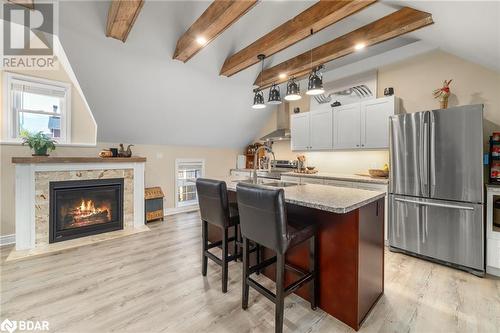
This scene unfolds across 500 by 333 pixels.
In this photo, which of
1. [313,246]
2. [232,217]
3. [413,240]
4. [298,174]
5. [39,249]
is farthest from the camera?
[298,174]

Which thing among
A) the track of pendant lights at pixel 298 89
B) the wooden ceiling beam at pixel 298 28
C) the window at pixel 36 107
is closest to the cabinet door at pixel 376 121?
the track of pendant lights at pixel 298 89

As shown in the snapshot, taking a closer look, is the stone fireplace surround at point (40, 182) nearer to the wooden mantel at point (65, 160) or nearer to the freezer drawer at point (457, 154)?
the wooden mantel at point (65, 160)

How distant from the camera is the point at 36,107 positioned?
3.60 meters

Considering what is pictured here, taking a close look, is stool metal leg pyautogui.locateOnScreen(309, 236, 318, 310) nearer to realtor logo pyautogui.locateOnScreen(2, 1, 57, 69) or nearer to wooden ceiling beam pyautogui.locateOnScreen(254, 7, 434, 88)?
wooden ceiling beam pyautogui.locateOnScreen(254, 7, 434, 88)

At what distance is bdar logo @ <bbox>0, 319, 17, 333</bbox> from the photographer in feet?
5.48

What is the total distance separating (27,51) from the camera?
11.4 ft

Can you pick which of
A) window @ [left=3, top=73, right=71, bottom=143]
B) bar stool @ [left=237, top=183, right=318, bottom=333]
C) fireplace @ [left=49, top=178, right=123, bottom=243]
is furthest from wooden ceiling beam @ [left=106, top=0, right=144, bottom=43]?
fireplace @ [left=49, top=178, right=123, bottom=243]

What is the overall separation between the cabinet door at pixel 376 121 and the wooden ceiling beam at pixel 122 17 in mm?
3318

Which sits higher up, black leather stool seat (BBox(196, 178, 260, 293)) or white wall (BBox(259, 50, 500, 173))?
white wall (BBox(259, 50, 500, 173))

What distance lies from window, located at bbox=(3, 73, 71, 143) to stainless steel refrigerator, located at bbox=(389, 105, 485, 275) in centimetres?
524

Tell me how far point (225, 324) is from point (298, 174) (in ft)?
9.18

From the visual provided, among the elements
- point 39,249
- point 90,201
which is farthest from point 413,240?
point 39,249

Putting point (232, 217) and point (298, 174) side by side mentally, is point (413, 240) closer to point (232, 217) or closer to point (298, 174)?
point (298, 174)

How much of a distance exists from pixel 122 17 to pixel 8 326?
115 inches
